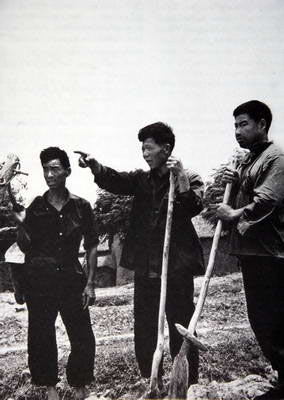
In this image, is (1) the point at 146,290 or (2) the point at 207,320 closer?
(1) the point at 146,290

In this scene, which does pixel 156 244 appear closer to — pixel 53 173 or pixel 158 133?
pixel 158 133

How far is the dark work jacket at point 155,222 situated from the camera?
3.45 metres

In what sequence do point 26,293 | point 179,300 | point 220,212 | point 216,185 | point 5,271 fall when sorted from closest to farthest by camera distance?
point 220,212
point 179,300
point 26,293
point 216,185
point 5,271

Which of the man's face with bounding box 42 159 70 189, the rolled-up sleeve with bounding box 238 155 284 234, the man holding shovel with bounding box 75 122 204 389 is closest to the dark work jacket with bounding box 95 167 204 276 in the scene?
the man holding shovel with bounding box 75 122 204 389

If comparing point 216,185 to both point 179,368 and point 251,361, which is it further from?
point 179,368

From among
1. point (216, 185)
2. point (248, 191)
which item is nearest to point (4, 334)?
point (248, 191)

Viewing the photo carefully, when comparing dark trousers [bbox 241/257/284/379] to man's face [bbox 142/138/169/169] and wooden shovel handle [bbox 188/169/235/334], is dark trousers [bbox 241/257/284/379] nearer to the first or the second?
wooden shovel handle [bbox 188/169/235/334]

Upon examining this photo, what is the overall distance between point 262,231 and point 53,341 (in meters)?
2.09

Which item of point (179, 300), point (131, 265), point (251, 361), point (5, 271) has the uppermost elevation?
point (131, 265)

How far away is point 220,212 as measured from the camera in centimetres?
A: 312

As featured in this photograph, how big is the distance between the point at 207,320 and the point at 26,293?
3.60 metres

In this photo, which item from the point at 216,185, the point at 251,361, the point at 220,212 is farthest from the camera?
the point at 216,185

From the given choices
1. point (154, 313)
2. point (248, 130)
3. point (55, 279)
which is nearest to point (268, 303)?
point (154, 313)

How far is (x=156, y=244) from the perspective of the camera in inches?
140
